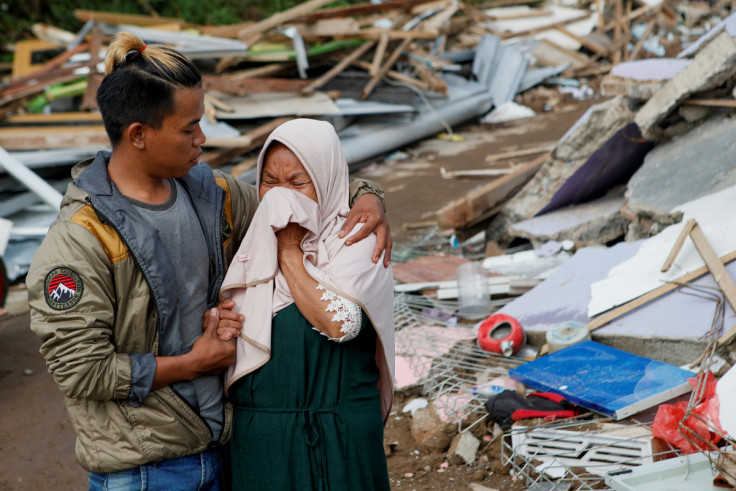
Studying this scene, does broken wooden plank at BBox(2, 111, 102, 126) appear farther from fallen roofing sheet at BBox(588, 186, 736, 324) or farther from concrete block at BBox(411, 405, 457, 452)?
fallen roofing sheet at BBox(588, 186, 736, 324)

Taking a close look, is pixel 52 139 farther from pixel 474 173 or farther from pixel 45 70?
pixel 474 173

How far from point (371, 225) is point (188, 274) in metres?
0.52

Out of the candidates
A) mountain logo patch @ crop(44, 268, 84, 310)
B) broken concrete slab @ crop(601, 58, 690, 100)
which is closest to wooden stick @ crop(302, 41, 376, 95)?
broken concrete slab @ crop(601, 58, 690, 100)

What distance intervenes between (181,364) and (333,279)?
1.44 ft

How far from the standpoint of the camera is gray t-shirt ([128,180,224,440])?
181cm

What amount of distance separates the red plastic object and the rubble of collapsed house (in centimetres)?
1

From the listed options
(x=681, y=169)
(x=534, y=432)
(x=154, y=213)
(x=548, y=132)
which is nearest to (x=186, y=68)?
(x=154, y=213)

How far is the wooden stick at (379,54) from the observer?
10.7 m

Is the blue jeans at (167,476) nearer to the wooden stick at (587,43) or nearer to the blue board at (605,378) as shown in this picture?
the blue board at (605,378)

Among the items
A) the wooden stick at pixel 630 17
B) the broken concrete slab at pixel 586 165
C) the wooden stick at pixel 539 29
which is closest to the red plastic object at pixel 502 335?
the broken concrete slab at pixel 586 165

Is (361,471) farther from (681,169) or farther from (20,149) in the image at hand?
(20,149)

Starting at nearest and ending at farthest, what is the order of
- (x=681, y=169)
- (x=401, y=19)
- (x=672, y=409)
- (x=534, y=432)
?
1. (x=672, y=409)
2. (x=534, y=432)
3. (x=681, y=169)
4. (x=401, y=19)

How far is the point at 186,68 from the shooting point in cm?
175

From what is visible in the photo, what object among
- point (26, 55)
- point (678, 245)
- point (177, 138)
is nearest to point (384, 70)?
point (26, 55)
